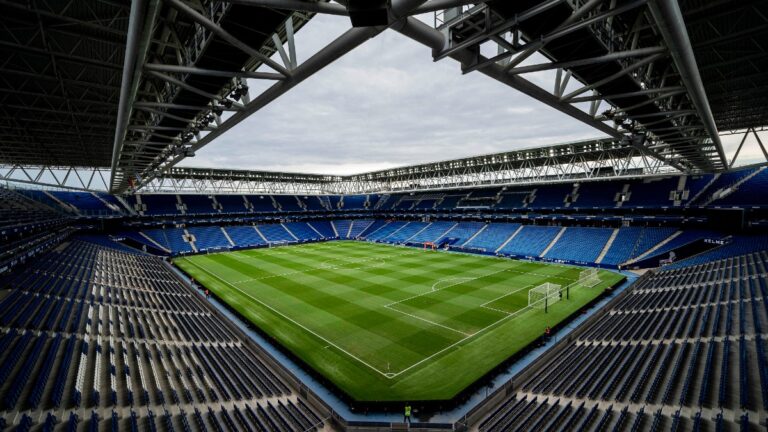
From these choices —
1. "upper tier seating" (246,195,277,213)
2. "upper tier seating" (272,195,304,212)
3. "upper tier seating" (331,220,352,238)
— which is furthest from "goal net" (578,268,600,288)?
"upper tier seating" (246,195,277,213)

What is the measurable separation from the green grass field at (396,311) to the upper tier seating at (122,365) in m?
3.07

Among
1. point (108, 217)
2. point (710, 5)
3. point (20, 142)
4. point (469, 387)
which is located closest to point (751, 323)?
point (469, 387)

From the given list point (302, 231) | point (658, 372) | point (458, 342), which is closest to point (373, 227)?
point (302, 231)

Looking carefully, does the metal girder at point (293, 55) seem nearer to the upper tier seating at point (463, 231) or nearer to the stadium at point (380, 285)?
the stadium at point (380, 285)

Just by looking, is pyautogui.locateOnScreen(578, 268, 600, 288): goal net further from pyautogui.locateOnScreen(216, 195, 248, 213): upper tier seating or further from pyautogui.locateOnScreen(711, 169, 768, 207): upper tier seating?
pyautogui.locateOnScreen(216, 195, 248, 213): upper tier seating

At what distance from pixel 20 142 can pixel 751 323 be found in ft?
141

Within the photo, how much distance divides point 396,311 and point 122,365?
51.8ft

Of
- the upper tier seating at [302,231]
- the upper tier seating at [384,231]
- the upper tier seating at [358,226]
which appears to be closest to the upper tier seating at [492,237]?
the upper tier seating at [384,231]

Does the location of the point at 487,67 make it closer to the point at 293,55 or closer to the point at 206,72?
the point at 293,55

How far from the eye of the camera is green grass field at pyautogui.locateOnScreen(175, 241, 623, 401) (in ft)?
51.3

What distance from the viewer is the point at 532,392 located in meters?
12.7

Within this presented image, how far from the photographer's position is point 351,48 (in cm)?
702

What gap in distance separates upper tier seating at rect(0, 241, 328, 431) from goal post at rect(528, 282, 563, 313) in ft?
57.7

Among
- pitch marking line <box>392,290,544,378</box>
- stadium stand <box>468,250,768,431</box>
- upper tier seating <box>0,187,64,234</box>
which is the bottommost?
pitch marking line <box>392,290,544,378</box>
